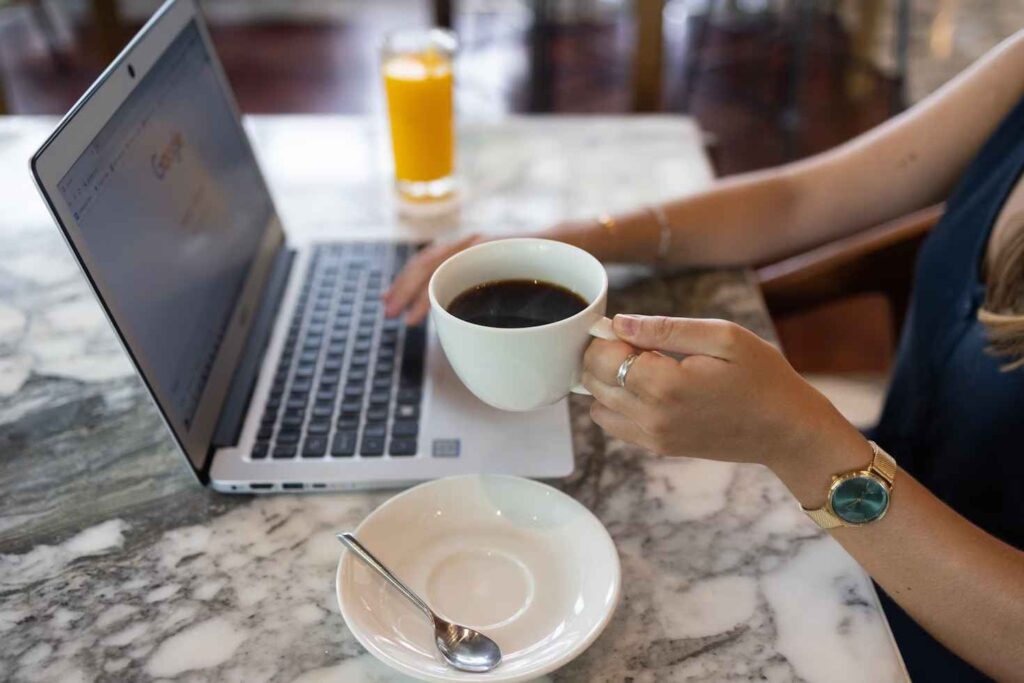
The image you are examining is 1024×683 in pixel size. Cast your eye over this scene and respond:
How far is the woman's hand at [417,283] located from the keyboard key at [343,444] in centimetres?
16

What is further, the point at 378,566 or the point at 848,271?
the point at 848,271

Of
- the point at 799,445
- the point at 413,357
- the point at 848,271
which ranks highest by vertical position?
the point at 799,445

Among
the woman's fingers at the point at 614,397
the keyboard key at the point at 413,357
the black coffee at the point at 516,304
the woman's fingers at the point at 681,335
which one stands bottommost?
the keyboard key at the point at 413,357

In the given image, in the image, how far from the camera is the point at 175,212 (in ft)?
2.48

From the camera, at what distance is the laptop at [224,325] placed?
644mm

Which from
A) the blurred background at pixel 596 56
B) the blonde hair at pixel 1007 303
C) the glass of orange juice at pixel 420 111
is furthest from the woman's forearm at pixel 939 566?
the blurred background at pixel 596 56

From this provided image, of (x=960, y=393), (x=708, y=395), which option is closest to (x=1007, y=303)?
(x=960, y=393)

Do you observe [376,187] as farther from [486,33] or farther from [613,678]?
[486,33]

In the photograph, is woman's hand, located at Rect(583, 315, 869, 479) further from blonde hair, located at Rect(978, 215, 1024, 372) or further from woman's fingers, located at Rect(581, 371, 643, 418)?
blonde hair, located at Rect(978, 215, 1024, 372)

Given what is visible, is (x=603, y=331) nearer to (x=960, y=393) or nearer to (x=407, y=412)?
(x=407, y=412)

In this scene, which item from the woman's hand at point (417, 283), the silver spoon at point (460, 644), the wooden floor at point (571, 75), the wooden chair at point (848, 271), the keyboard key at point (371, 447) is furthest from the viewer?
the wooden floor at point (571, 75)

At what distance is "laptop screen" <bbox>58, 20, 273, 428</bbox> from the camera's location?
2.10 feet

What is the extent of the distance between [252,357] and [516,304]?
0.32m

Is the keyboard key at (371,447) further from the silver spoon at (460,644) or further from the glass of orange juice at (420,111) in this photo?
the glass of orange juice at (420,111)
